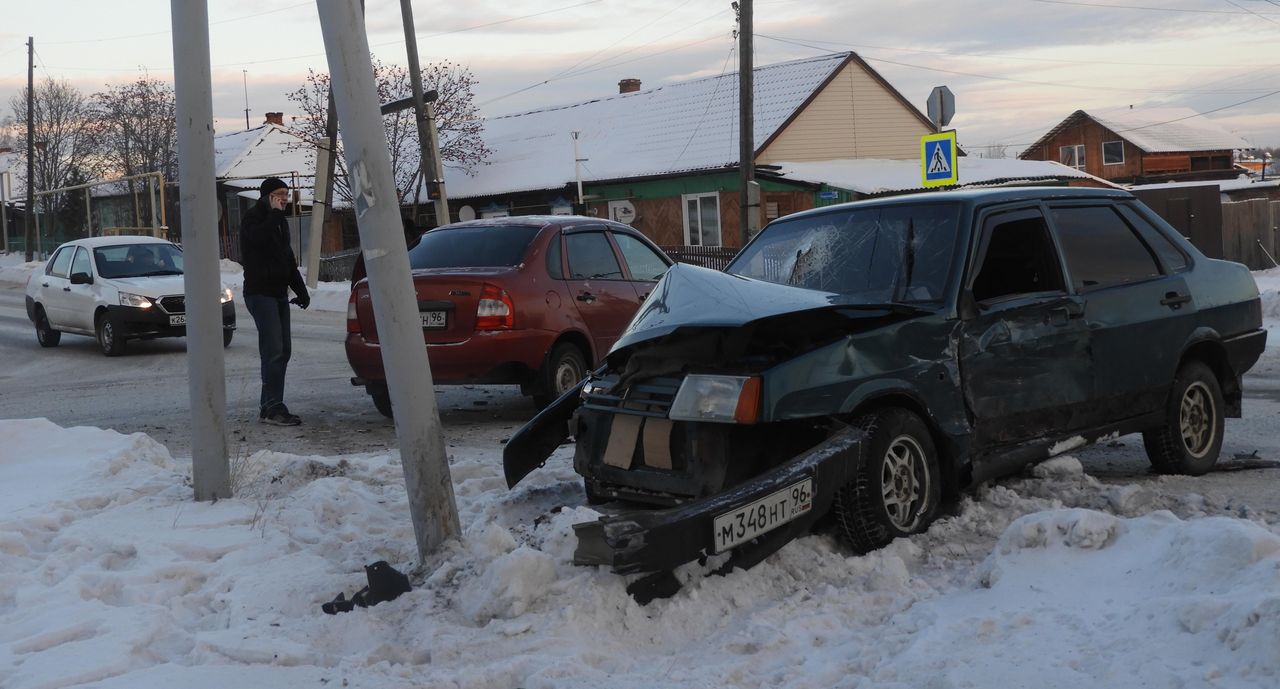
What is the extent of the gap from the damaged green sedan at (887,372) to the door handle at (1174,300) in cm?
Result: 2

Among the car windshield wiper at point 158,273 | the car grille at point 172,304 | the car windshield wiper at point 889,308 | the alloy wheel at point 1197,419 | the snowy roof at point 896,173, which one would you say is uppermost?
the snowy roof at point 896,173

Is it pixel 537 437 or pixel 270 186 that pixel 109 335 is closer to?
pixel 270 186

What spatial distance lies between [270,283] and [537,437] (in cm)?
448

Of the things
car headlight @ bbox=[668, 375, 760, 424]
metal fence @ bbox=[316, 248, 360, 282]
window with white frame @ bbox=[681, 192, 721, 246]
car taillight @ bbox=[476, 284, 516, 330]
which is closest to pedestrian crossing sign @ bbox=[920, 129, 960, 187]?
car taillight @ bbox=[476, 284, 516, 330]

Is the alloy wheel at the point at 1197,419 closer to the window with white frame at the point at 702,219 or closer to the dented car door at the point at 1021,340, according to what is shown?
Answer: the dented car door at the point at 1021,340

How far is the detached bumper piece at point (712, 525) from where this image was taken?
4348 mm

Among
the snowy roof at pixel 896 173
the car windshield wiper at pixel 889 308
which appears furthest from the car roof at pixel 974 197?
the snowy roof at pixel 896 173

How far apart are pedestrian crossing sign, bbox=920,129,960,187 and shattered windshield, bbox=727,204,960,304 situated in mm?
12235

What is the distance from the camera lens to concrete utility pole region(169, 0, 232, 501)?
6211 mm

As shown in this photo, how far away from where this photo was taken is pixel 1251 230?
2747 cm

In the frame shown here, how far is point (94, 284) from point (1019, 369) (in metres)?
14.5

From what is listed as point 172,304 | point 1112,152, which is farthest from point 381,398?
point 1112,152

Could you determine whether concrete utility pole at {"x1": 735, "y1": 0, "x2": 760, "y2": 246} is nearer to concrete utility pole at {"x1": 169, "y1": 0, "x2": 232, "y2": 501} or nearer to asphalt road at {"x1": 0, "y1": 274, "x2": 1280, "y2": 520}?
asphalt road at {"x1": 0, "y1": 274, "x2": 1280, "y2": 520}

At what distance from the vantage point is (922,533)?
5.32m
